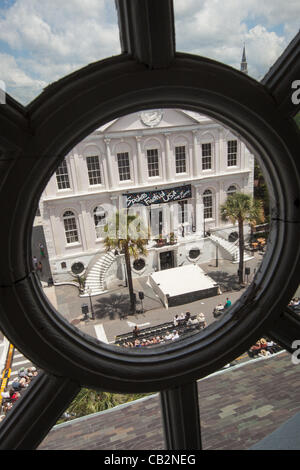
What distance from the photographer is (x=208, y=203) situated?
1070 centimetres

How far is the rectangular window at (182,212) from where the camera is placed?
1118 centimetres

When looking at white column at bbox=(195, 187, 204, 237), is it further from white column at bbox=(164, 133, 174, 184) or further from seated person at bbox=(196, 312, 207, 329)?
seated person at bbox=(196, 312, 207, 329)

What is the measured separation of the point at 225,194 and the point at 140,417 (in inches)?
340

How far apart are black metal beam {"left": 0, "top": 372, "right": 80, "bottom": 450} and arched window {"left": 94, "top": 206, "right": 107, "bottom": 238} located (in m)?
8.33

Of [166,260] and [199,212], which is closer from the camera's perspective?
[199,212]

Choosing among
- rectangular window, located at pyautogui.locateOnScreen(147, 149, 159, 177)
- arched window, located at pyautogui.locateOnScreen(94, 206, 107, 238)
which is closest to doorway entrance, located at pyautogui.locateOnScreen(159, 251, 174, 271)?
arched window, located at pyautogui.locateOnScreen(94, 206, 107, 238)

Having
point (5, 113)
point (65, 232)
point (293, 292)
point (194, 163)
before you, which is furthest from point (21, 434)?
point (194, 163)

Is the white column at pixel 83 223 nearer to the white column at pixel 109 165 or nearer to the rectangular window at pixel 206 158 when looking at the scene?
the white column at pixel 109 165

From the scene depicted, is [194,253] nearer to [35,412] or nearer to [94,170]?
[94,170]

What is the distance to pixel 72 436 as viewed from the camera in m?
2.70

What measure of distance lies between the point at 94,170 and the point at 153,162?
1742 mm

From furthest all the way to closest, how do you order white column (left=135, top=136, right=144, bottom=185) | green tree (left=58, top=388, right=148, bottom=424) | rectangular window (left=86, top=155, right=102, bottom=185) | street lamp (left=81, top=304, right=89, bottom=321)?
white column (left=135, top=136, right=144, bottom=185) → rectangular window (left=86, top=155, right=102, bottom=185) → street lamp (left=81, top=304, right=89, bottom=321) → green tree (left=58, top=388, right=148, bottom=424)

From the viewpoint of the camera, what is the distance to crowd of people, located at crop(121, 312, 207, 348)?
694cm

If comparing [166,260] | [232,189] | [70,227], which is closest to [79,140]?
[70,227]
